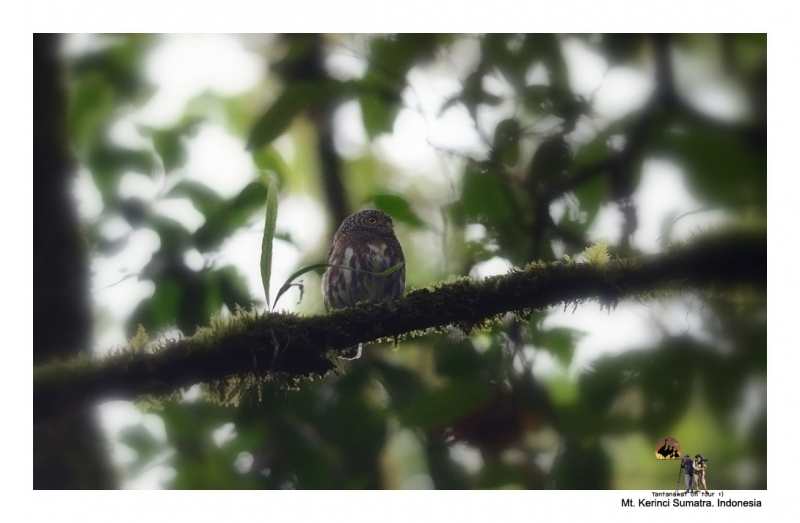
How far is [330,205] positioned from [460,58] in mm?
710

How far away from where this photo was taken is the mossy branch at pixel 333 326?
184 centimetres

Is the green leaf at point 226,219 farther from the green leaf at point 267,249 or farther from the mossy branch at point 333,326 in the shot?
the mossy branch at point 333,326

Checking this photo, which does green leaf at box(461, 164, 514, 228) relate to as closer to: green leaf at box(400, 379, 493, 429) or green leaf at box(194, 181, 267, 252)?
green leaf at box(400, 379, 493, 429)

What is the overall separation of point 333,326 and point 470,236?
0.67 meters

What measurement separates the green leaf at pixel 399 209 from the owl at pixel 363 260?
0.13ft

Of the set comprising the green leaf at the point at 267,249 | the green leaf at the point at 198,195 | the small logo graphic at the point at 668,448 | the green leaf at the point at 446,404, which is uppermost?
the green leaf at the point at 198,195

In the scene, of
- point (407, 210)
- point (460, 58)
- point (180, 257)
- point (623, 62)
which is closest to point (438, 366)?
point (407, 210)

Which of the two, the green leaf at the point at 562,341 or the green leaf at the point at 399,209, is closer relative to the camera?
the green leaf at the point at 562,341

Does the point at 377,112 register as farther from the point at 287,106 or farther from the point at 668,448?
the point at 668,448

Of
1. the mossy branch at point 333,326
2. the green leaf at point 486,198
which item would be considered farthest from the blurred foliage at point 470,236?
the mossy branch at point 333,326

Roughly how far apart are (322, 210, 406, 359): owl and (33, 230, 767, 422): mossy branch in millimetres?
465

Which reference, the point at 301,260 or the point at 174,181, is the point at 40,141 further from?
the point at 301,260

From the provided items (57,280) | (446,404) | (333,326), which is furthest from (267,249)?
(57,280)

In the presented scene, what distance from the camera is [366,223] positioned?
95.0 inches
